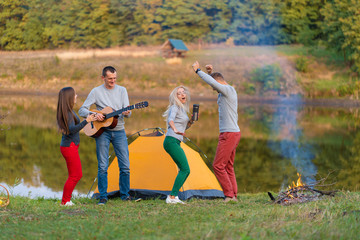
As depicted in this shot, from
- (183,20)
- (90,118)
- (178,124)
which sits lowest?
(183,20)

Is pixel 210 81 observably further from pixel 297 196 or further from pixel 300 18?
pixel 300 18

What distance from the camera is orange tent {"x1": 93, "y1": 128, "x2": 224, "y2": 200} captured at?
760 centimetres

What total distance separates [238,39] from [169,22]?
7689mm

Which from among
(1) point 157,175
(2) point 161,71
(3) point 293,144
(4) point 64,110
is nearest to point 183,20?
(2) point 161,71

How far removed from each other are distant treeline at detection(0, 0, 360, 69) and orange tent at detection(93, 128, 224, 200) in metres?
36.0

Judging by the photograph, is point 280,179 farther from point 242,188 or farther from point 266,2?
point 266,2

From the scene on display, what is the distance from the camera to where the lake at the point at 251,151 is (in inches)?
415

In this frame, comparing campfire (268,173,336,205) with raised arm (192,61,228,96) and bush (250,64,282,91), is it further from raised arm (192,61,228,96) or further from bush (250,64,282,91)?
bush (250,64,282,91)

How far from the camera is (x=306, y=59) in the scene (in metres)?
38.3

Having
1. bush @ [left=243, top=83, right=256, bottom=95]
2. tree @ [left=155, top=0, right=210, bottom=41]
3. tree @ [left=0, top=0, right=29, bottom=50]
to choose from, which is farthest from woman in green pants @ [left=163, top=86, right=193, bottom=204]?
tree @ [left=155, top=0, right=210, bottom=41]

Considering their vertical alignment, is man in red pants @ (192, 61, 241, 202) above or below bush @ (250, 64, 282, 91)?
above

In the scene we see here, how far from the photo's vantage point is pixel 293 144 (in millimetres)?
16938

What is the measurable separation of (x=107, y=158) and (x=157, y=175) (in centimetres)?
111

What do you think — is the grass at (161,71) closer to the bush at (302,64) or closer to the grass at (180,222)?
the bush at (302,64)
